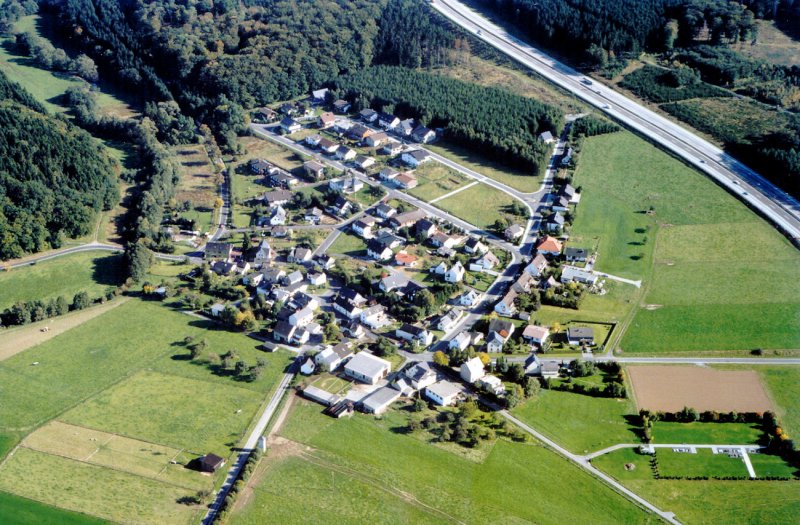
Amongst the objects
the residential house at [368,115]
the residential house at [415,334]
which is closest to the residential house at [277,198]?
the residential house at [368,115]

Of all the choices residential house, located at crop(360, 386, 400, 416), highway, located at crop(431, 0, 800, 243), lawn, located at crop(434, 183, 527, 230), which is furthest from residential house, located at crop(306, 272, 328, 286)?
highway, located at crop(431, 0, 800, 243)

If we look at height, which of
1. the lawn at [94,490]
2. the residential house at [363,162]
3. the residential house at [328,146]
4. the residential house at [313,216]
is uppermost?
the residential house at [328,146]

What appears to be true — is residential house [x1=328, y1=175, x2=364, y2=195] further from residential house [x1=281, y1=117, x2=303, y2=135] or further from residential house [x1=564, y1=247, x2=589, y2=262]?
residential house [x1=564, y1=247, x2=589, y2=262]

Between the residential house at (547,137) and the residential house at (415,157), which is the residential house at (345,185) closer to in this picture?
the residential house at (415,157)

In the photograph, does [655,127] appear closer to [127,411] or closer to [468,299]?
[468,299]

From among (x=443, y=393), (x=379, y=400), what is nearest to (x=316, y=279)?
(x=379, y=400)

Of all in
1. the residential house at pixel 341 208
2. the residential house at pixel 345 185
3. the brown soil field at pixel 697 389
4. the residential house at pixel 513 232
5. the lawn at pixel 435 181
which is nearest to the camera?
the brown soil field at pixel 697 389

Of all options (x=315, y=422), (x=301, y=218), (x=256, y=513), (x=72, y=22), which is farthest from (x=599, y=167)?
(x=72, y=22)
